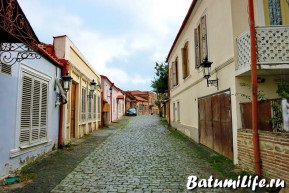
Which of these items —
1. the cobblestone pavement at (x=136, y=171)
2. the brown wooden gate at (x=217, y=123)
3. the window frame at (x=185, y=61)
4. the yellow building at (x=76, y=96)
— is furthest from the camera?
the window frame at (x=185, y=61)

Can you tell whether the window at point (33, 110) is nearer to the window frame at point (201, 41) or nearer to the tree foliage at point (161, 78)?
the window frame at point (201, 41)

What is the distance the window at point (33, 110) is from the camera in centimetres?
634

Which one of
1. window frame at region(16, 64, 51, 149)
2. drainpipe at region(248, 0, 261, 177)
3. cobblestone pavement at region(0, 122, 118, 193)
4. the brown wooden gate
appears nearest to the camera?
cobblestone pavement at region(0, 122, 118, 193)

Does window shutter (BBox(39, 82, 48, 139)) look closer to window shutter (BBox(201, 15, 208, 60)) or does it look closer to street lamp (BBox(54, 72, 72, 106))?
street lamp (BBox(54, 72, 72, 106))

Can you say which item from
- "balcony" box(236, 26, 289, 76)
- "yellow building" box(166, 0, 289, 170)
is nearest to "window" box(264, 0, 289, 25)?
"yellow building" box(166, 0, 289, 170)

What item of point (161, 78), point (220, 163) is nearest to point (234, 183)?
point (220, 163)

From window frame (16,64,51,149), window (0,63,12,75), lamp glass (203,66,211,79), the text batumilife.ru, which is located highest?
lamp glass (203,66,211,79)

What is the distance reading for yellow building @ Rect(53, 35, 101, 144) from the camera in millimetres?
9836

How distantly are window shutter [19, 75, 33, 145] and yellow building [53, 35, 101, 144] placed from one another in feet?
9.78

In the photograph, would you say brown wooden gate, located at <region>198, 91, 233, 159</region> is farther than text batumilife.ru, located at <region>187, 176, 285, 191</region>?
Yes

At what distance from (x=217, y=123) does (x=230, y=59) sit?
8.06 feet

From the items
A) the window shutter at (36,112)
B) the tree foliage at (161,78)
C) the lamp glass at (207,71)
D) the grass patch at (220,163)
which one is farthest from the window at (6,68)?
the tree foliage at (161,78)

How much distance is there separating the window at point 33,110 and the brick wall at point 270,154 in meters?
5.83

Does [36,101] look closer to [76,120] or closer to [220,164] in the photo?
[76,120]
